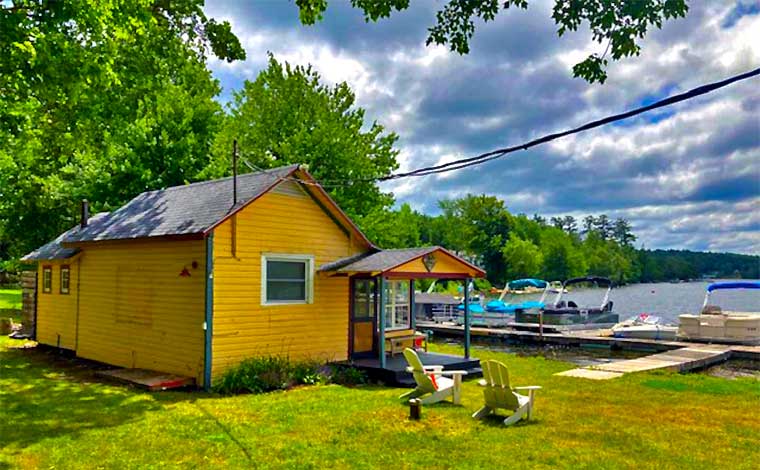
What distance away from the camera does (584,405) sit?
10.0 metres

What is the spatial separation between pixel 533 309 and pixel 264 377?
20289mm

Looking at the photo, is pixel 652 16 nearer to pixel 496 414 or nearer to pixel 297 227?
pixel 496 414

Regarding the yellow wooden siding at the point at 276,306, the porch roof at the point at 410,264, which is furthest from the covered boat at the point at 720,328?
the yellow wooden siding at the point at 276,306

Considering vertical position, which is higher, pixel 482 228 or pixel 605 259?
pixel 482 228

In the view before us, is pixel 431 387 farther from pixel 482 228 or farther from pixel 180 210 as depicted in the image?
pixel 482 228

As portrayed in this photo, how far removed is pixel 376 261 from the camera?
12.7 meters

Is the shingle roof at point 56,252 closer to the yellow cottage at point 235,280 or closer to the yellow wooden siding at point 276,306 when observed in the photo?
the yellow cottage at point 235,280

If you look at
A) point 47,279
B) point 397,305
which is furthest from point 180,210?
point 47,279

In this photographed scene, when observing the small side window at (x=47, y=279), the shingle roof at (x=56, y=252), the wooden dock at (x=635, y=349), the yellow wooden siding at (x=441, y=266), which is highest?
the shingle roof at (x=56, y=252)

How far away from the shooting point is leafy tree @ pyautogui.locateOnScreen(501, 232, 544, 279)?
79.6m

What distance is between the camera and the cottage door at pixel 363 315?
13719mm

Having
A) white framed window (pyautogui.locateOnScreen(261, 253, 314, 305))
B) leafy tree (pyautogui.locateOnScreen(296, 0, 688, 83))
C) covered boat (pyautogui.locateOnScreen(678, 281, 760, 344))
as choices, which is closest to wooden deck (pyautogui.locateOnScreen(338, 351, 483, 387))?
white framed window (pyautogui.locateOnScreen(261, 253, 314, 305))

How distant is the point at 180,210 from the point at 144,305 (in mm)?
2226

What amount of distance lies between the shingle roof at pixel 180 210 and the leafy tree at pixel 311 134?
8.69 metres
